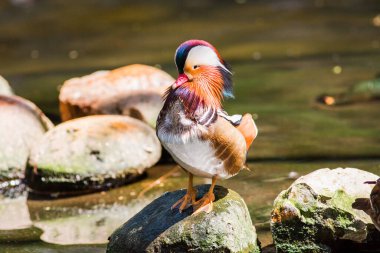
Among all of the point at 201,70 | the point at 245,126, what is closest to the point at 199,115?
the point at 201,70

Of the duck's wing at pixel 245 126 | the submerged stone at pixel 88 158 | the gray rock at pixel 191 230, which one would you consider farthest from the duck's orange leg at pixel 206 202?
the submerged stone at pixel 88 158

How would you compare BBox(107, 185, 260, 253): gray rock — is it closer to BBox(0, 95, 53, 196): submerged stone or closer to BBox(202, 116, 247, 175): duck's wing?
BBox(202, 116, 247, 175): duck's wing

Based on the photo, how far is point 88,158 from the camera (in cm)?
618

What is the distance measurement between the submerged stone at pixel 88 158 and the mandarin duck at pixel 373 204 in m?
2.34

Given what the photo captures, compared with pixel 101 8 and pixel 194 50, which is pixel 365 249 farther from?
pixel 101 8

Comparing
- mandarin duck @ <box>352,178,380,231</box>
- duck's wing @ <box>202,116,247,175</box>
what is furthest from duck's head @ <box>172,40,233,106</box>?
mandarin duck @ <box>352,178,380,231</box>

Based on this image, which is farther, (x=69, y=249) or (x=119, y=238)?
(x=69, y=249)

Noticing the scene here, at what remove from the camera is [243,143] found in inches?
173

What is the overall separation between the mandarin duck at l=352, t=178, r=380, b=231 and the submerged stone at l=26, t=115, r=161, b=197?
2337 mm

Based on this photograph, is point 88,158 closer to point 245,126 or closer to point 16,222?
point 16,222

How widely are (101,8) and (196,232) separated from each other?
9608mm

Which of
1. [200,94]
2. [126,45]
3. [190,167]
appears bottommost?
[126,45]

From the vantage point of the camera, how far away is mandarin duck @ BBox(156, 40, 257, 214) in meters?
4.14

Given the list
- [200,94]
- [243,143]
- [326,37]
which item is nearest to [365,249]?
[243,143]
